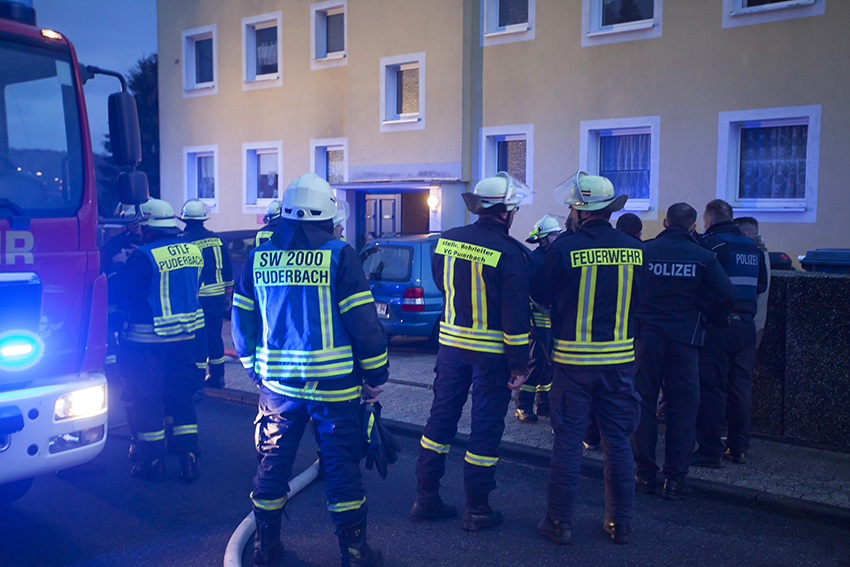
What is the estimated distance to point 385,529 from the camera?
14.8 feet

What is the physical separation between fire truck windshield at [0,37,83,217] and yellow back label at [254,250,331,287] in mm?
1537

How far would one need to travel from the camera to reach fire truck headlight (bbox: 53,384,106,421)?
4035 mm

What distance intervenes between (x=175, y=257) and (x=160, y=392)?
3.49 ft

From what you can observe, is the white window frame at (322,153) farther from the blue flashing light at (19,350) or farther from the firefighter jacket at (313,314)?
the firefighter jacket at (313,314)

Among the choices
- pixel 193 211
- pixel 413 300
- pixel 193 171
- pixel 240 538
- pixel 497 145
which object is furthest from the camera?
pixel 193 171

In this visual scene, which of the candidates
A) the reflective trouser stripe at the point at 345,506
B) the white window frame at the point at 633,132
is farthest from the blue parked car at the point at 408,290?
the reflective trouser stripe at the point at 345,506

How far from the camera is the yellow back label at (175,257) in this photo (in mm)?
5371

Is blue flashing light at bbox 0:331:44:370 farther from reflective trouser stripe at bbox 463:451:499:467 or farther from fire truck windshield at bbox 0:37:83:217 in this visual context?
reflective trouser stripe at bbox 463:451:499:467

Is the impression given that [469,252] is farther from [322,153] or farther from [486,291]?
[322,153]

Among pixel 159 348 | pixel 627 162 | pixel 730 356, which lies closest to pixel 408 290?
pixel 159 348

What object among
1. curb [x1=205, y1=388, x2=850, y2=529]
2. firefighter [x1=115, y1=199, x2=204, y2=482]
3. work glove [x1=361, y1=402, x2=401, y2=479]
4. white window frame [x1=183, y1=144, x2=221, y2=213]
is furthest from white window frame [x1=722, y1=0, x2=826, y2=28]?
white window frame [x1=183, y1=144, x2=221, y2=213]

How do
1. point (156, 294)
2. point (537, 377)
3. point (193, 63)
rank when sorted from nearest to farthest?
point (156, 294) → point (537, 377) → point (193, 63)

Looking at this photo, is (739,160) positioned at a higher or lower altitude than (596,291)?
higher

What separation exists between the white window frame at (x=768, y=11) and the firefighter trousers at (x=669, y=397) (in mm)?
9584
